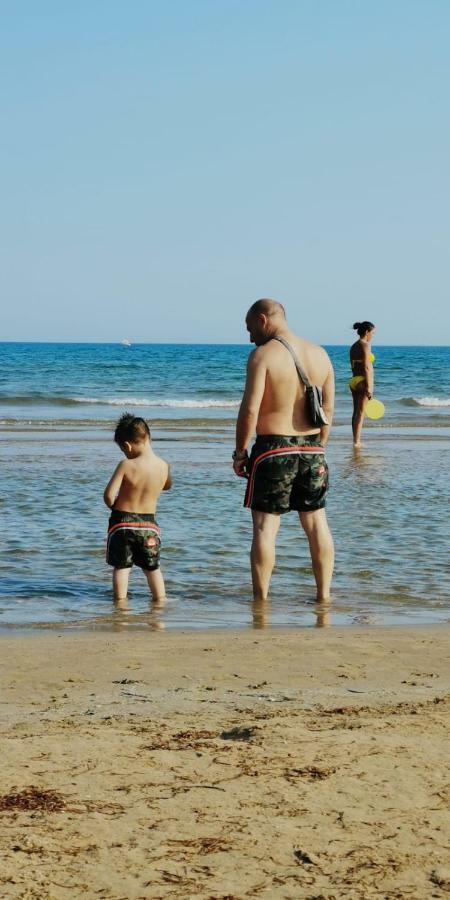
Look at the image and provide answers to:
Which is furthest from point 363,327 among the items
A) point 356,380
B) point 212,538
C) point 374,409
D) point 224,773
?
point 224,773

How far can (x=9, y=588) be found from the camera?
650 centimetres

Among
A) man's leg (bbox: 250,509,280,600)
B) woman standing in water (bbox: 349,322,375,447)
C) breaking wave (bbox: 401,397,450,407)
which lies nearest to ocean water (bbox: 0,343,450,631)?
man's leg (bbox: 250,509,280,600)

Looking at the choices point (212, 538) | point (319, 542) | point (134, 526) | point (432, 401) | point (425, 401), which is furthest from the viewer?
point (432, 401)

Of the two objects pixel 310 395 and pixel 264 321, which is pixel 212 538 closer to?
pixel 310 395

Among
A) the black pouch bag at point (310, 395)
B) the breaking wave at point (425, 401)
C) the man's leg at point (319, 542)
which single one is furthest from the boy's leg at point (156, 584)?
the breaking wave at point (425, 401)

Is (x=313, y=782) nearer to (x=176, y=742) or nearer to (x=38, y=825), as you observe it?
(x=176, y=742)

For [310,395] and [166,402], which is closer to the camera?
[310,395]

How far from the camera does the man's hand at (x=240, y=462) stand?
19.1 ft

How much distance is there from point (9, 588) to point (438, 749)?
3650 millimetres

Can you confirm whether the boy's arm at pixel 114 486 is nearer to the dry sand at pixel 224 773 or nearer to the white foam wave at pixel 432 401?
the dry sand at pixel 224 773

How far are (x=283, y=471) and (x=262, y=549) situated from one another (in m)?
0.46

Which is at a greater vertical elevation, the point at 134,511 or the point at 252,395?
the point at 252,395

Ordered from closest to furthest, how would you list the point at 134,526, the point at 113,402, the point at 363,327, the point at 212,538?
the point at 134,526
the point at 212,538
the point at 363,327
the point at 113,402

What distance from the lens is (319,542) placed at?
6117mm
